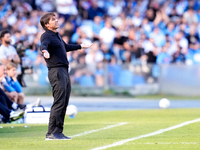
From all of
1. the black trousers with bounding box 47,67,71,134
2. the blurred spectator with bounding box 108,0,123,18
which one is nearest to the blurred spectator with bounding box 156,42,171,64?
the blurred spectator with bounding box 108,0,123,18

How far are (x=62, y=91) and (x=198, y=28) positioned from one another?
59.4 feet

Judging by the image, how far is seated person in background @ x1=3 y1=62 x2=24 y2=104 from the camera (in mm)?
13273

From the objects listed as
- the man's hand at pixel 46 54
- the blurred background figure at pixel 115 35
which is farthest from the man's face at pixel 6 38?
the man's hand at pixel 46 54

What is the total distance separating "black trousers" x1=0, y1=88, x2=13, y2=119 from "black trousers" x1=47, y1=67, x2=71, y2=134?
376 centimetres

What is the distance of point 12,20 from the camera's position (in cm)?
2575

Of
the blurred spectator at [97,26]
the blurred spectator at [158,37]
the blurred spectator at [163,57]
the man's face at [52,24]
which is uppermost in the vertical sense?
the man's face at [52,24]

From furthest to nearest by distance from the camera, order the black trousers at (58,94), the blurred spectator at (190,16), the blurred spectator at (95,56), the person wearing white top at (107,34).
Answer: the blurred spectator at (190,16)
the person wearing white top at (107,34)
the blurred spectator at (95,56)
the black trousers at (58,94)

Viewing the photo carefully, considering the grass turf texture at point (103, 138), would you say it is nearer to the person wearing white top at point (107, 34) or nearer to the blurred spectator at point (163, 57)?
the person wearing white top at point (107, 34)

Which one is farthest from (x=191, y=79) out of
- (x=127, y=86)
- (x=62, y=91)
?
(x=62, y=91)

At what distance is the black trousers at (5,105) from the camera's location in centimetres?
1141

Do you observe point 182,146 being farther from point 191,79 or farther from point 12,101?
point 191,79

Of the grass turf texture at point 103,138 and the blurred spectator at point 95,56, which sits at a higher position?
the grass turf texture at point 103,138

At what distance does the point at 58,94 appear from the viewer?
25.7 feet

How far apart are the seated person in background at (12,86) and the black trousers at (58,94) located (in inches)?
219
